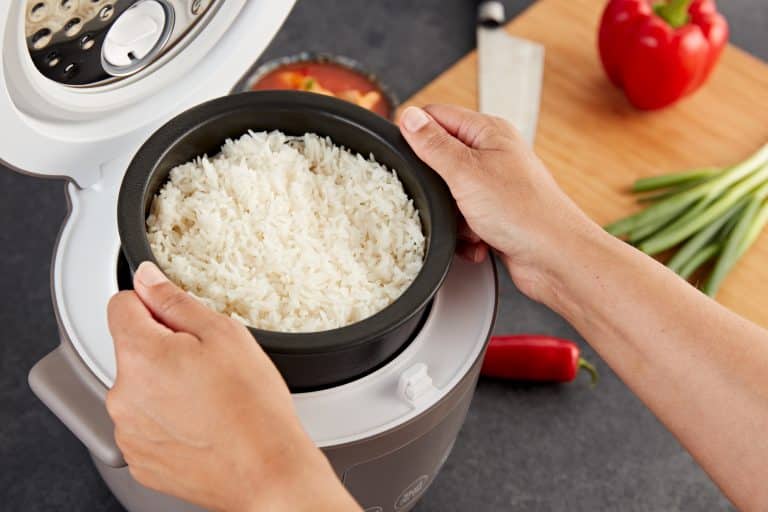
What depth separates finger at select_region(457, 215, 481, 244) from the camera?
119cm

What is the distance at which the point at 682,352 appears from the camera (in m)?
1.08

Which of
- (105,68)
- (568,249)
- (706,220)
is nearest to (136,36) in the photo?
(105,68)

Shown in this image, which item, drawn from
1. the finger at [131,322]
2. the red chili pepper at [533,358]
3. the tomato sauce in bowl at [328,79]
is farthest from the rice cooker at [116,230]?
the tomato sauce in bowl at [328,79]

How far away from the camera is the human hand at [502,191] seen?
112 cm

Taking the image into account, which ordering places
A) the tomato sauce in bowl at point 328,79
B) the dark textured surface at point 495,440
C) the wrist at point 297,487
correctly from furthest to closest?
the tomato sauce in bowl at point 328,79, the dark textured surface at point 495,440, the wrist at point 297,487

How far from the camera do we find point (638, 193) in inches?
67.6

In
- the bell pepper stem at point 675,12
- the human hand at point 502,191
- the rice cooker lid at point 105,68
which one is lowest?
the bell pepper stem at point 675,12

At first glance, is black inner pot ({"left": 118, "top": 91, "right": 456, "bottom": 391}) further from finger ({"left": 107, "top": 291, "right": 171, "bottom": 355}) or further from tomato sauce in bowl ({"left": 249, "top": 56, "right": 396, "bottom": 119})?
Result: tomato sauce in bowl ({"left": 249, "top": 56, "right": 396, "bottom": 119})

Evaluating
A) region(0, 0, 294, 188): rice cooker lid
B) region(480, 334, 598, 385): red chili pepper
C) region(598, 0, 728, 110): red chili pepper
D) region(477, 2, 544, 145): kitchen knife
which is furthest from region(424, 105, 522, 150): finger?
region(598, 0, 728, 110): red chili pepper

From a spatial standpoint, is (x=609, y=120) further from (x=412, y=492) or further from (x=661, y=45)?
(x=412, y=492)

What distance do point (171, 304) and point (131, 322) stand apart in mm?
41

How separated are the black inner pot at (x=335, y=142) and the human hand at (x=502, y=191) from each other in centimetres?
2

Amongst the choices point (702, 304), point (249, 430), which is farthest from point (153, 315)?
point (702, 304)

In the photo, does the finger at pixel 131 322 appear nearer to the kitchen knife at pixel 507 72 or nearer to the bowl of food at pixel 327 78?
the bowl of food at pixel 327 78
